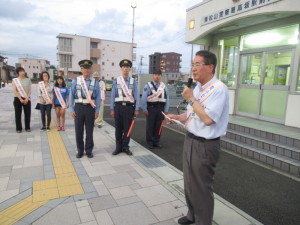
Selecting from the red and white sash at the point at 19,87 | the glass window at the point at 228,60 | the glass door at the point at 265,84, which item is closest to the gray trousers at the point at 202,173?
the glass door at the point at 265,84

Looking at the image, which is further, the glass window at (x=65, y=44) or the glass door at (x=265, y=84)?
the glass window at (x=65, y=44)

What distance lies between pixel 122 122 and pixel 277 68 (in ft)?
15.7

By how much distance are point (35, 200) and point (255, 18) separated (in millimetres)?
6689

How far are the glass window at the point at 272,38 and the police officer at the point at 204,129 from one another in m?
5.06

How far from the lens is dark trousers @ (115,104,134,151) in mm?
4844

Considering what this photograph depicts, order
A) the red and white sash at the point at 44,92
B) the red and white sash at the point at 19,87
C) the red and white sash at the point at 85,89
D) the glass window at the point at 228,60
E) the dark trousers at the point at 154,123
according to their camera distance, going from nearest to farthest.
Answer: the red and white sash at the point at 85,89 < the dark trousers at the point at 154,123 < the red and white sash at the point at 19,87 < the red and white sash at the point at 44,92 < the glass window at the point at 228,60

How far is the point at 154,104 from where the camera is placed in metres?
5.49

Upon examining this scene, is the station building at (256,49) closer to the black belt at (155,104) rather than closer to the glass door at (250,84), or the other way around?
the glass door at (250,84)

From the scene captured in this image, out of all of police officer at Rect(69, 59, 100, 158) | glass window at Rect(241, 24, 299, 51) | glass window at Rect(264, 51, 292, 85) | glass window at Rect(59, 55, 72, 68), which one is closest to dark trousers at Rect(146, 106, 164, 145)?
police officer at Rect(69, 59, 100, 158)

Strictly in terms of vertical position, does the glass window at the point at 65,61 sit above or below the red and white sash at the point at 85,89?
above

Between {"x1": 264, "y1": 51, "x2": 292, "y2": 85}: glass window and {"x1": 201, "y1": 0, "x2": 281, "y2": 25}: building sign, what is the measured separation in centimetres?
165

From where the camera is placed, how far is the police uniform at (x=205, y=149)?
6.57ft

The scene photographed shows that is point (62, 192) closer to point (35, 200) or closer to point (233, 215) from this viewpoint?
point (35, 200)

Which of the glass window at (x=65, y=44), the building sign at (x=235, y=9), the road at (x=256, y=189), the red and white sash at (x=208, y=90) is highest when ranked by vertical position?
the glass window at (x=65, y=44)
